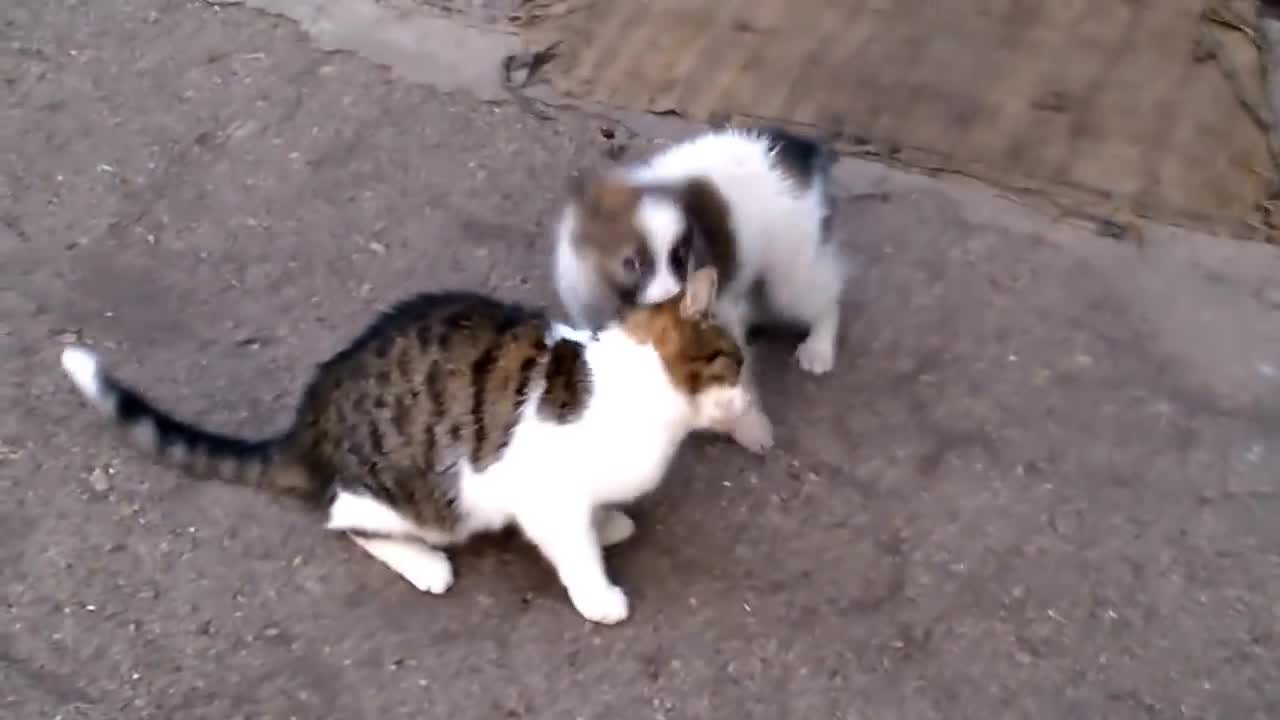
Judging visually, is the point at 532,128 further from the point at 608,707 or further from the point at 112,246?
the point at 608,707

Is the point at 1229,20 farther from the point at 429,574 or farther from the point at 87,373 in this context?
the point at 87,373

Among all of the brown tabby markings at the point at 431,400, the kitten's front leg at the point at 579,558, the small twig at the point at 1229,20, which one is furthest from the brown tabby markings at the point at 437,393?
the small twig at the point at 1229,20

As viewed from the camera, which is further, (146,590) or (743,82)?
(743,82)

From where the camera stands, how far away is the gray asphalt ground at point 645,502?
5.42 feet

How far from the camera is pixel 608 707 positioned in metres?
1.62

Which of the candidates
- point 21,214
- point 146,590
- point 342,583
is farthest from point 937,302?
point 21,214

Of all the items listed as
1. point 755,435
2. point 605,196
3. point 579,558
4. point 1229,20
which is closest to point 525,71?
point 605,196

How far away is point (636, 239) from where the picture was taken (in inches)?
73.0

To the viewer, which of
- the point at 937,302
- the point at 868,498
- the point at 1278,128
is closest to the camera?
the point at 868,498

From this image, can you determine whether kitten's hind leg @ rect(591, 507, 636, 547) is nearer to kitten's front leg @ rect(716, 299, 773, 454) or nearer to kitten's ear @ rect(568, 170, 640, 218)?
kitten's front leg @ rect(716, 299, 773, 454)

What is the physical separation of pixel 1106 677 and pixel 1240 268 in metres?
0.90

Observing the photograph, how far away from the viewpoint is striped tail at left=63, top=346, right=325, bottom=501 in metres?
1.79

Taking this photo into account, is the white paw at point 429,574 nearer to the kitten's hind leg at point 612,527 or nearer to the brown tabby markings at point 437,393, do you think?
the brown tabby markings at point 437,393

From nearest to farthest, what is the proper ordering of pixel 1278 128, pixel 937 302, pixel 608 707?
1. pixel 608 707
2. pixel 937 302
3. pixel 1278 128
